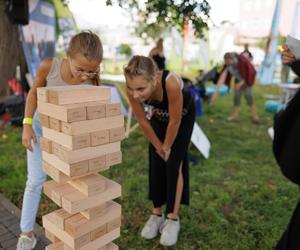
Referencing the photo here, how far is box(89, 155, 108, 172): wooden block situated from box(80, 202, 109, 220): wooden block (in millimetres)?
262

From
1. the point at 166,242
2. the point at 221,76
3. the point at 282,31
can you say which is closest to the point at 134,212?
the point at 166,242

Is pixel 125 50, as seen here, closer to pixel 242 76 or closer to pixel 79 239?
pixel 242 76

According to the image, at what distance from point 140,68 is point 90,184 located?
0.80 metres

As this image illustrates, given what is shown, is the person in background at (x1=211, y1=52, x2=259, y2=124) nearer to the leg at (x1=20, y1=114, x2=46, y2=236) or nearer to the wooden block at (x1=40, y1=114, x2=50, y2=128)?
the leg at (x1=20, y1=114, x2=46, y2=236)

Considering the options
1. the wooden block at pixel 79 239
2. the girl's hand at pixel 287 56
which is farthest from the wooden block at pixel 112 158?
the girl's hand at pixel 287 56

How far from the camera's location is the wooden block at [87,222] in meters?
1.87

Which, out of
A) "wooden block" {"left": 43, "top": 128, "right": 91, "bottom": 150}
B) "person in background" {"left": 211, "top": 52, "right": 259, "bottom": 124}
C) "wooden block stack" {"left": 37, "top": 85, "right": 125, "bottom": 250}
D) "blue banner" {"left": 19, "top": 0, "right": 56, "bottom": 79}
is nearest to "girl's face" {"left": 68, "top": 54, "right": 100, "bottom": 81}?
"wooden block stack" {"left": 37, "top": 85, "right": 125, "bottom": 250}

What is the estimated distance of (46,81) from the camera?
2125mm

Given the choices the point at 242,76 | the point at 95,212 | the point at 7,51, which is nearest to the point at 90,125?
the point at 95,212

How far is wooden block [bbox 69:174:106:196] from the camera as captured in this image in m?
1.86

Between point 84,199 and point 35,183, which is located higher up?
point 84,199

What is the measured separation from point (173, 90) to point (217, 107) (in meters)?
6.95

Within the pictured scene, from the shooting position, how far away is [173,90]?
234cm

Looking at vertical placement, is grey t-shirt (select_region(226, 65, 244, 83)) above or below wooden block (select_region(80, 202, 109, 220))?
above
